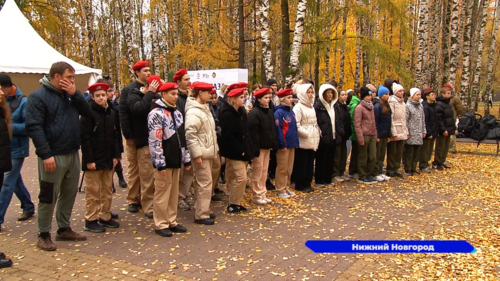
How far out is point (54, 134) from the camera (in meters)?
4.66

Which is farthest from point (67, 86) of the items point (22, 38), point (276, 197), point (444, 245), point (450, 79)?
point (450, 79)

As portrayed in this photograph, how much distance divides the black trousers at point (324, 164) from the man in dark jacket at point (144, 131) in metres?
4.05

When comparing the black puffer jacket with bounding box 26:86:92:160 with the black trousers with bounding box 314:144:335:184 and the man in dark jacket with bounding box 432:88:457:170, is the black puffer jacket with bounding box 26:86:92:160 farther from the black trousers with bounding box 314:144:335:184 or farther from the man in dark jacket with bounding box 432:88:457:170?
the man in dark jacket with bounding box 432:88:457:170

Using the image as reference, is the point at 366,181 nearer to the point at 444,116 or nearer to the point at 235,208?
the point at 444,116

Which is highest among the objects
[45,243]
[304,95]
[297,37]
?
[297,37]

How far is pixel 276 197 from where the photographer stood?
7617 mm

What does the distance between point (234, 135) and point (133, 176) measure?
1.90 metres

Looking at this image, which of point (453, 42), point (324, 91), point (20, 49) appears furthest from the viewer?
point (20, 49)

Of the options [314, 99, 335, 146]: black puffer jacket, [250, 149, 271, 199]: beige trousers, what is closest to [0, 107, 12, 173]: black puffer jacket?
[250, 149, 271, 199]: beige trousers

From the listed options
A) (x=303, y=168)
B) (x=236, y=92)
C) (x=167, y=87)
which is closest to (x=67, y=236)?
(x=167, y=87)

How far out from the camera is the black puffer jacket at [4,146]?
14.0 feet

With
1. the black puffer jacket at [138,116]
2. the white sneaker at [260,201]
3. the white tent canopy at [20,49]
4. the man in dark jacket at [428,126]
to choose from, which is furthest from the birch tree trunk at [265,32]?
the white tent canopy at [20,49]

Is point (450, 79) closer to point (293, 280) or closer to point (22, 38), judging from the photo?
point (293, 280)

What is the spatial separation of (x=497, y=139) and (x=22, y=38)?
18503 mm
